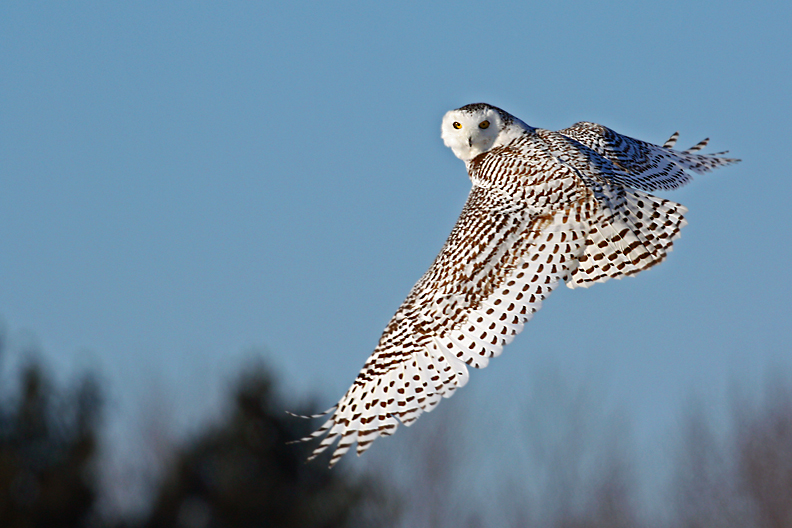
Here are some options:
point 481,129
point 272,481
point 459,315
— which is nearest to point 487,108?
point 481,129

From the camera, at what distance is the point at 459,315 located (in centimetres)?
730

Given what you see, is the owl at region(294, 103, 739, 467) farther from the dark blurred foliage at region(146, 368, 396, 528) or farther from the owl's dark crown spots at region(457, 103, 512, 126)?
the dark blurred foliage at region(146, 368, 396, 528)

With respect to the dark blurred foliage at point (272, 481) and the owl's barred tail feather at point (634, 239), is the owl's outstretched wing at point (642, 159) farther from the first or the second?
the dark blurred foliage at point (272, 481)

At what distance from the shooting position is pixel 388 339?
746 centimetres

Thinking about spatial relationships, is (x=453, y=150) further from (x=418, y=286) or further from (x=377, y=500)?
(x=377, y=500)

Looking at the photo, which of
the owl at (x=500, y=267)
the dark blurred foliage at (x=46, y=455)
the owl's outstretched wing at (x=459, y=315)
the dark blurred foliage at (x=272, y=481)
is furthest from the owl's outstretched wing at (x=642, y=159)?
the dark blurred foliage at (x=46, y=455)

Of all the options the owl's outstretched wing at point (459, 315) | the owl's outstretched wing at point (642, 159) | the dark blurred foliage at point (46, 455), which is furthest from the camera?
the dark blurred foliage at point (46, 455)

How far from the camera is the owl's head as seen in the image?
27.7 ft

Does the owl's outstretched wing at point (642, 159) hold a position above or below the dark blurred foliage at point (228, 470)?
above

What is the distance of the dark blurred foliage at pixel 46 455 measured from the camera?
23.6 metres

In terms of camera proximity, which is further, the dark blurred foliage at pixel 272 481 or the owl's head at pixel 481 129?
the dark blurred foliage at pixel 272 481

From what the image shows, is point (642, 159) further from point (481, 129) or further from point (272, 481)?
point (272, 481)

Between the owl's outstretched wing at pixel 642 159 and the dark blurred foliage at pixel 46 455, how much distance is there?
18.6 meters

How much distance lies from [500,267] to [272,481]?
18.2 m
